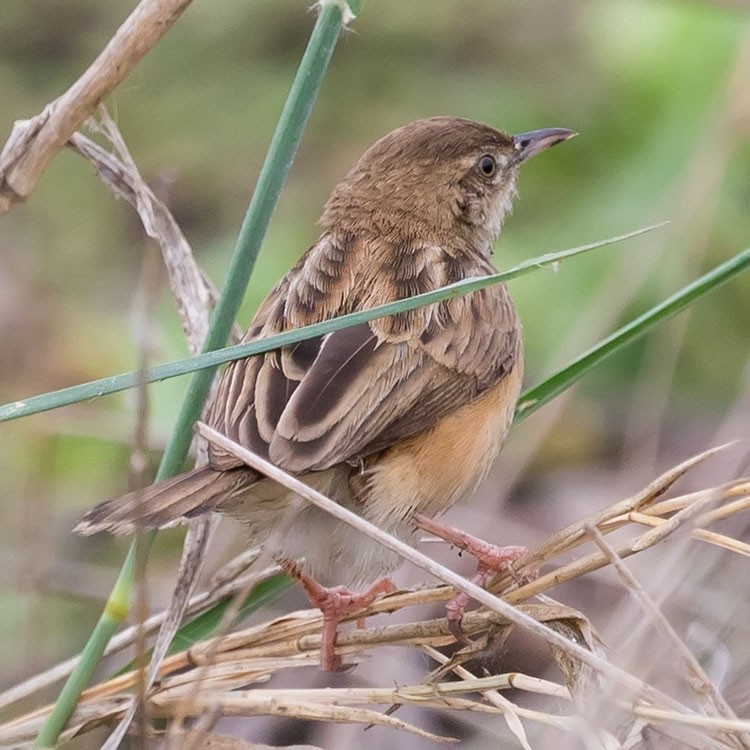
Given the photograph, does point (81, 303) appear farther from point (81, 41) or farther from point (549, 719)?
point (549, 719)

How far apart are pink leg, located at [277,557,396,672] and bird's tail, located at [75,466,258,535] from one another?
466mm

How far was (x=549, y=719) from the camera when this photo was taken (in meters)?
2.63

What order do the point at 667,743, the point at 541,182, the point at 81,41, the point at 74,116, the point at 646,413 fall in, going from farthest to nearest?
the point at 81,41
the point at 541,182
the point at 646,413
the point at 74,116
the point at 667,743

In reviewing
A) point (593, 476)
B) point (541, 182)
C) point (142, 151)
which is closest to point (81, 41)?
point (142, 151)

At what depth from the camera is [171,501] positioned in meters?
2.87

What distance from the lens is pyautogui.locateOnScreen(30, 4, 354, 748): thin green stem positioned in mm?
2645

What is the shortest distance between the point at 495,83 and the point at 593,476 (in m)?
2.10

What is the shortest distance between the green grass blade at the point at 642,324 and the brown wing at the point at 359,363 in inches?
14.6

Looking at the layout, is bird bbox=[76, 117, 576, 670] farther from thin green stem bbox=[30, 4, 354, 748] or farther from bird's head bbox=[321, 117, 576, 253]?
thin green stem bbox=[30, 4, 354, 748]

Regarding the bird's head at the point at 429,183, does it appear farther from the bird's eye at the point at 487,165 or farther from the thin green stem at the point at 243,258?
the thin green stem at the point at 243,258

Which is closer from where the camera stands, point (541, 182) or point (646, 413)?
point (646, 413)

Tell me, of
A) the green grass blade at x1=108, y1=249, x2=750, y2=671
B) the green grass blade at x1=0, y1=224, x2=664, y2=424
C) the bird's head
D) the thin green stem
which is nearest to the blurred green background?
the green grass blade at x1=108, y1=249, x2=750, y2=671

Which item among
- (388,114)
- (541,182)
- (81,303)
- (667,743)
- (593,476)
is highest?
(388,114)

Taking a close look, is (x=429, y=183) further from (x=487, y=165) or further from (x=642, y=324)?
(x=642, y=324)
